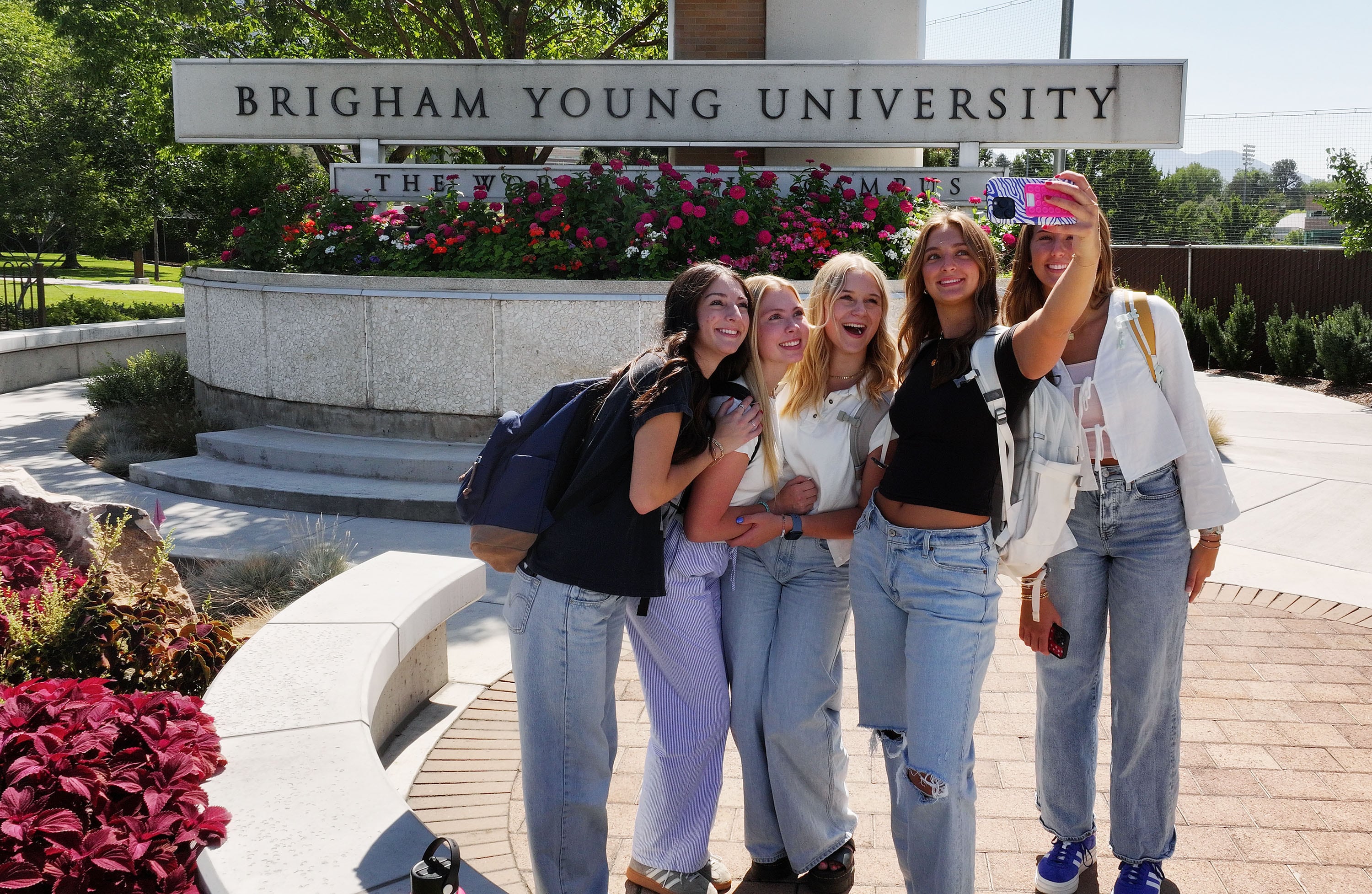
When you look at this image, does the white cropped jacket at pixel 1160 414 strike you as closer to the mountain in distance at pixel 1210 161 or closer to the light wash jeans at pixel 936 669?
the light wash jeans at pixel 936 669

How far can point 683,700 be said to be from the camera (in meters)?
2.96

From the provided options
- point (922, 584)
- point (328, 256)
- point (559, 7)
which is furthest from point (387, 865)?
point (559, 7)

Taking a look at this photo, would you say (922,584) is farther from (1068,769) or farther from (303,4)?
(303,4)

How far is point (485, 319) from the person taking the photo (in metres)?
7.83

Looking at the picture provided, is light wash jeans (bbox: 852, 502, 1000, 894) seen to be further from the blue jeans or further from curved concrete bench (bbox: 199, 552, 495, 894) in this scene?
curved concrete bench (bbox: 199, 552, 495, 894)

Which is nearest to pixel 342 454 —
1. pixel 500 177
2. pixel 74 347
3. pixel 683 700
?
pixel 500 177

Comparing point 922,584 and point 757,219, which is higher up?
point 757,219

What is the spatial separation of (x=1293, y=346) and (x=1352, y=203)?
2.20 meters

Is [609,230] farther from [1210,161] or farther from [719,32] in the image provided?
[1210,161]

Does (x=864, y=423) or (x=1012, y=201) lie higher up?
(x=1012, y=201)

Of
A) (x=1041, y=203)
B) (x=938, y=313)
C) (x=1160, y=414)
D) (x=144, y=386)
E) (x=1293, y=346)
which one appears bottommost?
(x=144, y=386)

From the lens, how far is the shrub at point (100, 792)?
2.42 m

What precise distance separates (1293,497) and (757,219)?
4.40 m

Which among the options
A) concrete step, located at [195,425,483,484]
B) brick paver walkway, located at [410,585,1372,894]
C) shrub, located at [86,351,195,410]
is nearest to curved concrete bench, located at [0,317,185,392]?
shrub, located at [86,351,195,410]
